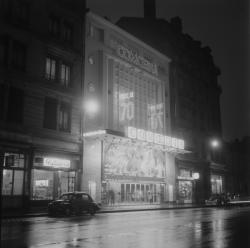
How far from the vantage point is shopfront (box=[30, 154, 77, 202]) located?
3050 centimetres

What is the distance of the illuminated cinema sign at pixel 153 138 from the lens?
38531 millimetres

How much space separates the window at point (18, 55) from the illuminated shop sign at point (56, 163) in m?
8.42

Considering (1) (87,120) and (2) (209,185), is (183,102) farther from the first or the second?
(1) (87,120)

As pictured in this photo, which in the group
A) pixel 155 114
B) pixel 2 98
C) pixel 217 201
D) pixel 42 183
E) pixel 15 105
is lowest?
pixel 217 201

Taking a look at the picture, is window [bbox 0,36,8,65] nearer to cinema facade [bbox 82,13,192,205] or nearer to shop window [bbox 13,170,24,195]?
shop window [bbox 13,170,24,195]

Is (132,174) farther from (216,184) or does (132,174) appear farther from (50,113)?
(216,184)

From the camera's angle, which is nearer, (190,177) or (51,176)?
(51,176)

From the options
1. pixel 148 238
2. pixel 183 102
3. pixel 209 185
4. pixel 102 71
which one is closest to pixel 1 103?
pixel 102 71

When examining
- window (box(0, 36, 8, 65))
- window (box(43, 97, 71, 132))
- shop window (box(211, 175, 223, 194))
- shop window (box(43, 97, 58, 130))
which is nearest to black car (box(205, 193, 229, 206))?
shop window (box(211, 175, 223, 194))

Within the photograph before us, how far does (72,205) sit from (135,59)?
24.1 m

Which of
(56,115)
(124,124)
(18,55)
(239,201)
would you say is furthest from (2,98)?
(239,201)

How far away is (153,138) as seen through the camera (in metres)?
41.4

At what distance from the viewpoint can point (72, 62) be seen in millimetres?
36062

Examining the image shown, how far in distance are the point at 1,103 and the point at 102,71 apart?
43.7 ft
